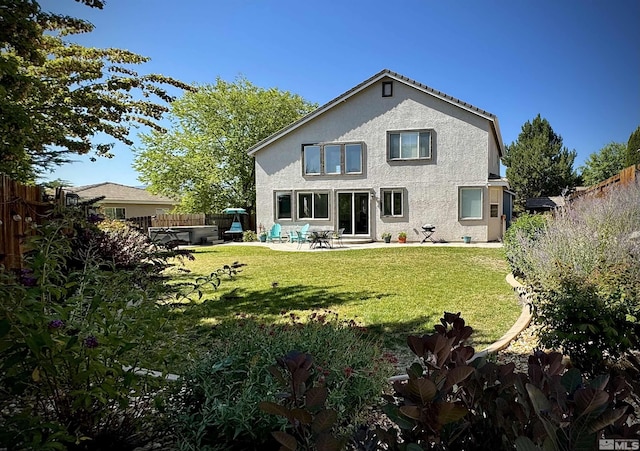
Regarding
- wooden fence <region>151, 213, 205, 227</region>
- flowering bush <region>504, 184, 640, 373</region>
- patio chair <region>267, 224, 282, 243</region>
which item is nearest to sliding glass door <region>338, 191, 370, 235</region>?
patio chair <region>267, 224, 282, 243</region>

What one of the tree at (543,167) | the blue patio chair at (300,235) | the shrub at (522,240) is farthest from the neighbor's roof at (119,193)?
the tree at (543,167)

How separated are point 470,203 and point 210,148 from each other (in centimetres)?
1853

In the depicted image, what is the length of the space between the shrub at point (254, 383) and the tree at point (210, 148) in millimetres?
24764

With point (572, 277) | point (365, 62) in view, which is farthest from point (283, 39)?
point (572, 277)

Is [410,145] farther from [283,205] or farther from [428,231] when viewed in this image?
[283,205]

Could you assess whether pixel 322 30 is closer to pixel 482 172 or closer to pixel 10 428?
pixel 482 172

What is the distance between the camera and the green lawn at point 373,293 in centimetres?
484

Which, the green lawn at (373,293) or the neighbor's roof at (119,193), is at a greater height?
the neighbor's roof at (119,193)

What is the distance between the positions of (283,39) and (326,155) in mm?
7602

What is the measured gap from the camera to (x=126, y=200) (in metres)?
29.1

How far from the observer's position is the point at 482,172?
Result: 16812 mm

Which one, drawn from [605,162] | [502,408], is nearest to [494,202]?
[502,408]

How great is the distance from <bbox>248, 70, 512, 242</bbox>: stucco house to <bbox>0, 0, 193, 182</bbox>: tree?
9.45 m

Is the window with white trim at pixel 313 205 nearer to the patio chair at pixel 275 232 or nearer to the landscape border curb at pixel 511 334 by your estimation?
the patio chair at pixel 275 232
